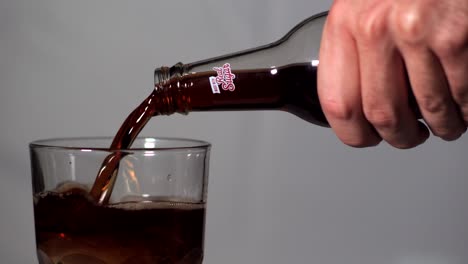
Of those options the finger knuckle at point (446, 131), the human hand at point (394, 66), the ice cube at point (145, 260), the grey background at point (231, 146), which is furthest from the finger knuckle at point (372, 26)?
the grey background at point (231, 146)

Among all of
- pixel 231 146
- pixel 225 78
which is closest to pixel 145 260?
pixel 225 78

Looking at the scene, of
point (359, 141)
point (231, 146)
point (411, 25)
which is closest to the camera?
point (411, 25)

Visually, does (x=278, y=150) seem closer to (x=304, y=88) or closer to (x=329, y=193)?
(x=329, y=193)

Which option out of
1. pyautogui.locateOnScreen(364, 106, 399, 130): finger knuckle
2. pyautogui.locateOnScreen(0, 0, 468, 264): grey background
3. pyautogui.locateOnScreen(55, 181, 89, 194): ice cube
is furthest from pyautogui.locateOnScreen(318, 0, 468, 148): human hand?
pyautogui.locateOnScreen(0, 0, 468, 264): grey background

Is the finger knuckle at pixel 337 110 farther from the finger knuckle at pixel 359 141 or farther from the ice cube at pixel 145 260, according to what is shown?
the ice cube at pixel 145 260

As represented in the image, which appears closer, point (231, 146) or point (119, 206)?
point (119, 206)

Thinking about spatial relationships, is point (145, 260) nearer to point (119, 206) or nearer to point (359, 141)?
point (119, 206)

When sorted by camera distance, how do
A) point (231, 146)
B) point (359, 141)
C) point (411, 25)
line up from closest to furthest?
point (411, 25) < point (359, 141) < point (231, 146)

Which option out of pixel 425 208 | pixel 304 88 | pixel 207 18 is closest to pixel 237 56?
pixel 304 88
